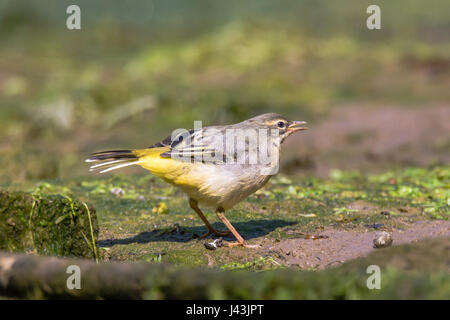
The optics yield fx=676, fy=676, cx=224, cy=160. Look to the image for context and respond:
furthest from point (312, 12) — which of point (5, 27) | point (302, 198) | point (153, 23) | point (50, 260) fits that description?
point (50, 260)

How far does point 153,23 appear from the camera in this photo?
85.0 ft

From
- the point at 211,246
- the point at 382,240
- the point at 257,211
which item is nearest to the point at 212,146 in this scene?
the point at 211,246

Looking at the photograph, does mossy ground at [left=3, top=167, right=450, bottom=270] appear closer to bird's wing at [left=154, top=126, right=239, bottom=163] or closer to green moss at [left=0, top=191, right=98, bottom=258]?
green moss at [left=0, top=191, right=98, bottom=258]

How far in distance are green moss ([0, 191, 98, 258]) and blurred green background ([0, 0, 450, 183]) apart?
4.74 metres

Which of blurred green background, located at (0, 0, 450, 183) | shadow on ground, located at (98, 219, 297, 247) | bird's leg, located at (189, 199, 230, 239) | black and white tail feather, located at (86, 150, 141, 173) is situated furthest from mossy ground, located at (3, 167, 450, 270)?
blurred green background, located at (0, 0, 450, 183)

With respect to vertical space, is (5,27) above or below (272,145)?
above

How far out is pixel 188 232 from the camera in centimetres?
753

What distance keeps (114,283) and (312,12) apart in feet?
71.0

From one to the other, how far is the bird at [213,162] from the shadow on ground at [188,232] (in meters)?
0.25

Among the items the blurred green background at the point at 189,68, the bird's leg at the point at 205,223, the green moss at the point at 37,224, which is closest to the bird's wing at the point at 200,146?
the bird's leg at the point at 205,223

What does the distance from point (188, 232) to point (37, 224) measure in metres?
1.97

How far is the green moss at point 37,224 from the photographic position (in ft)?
19.8

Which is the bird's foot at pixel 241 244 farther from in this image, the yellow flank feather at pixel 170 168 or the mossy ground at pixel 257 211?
the yellow flank feather at pixel 170 168
